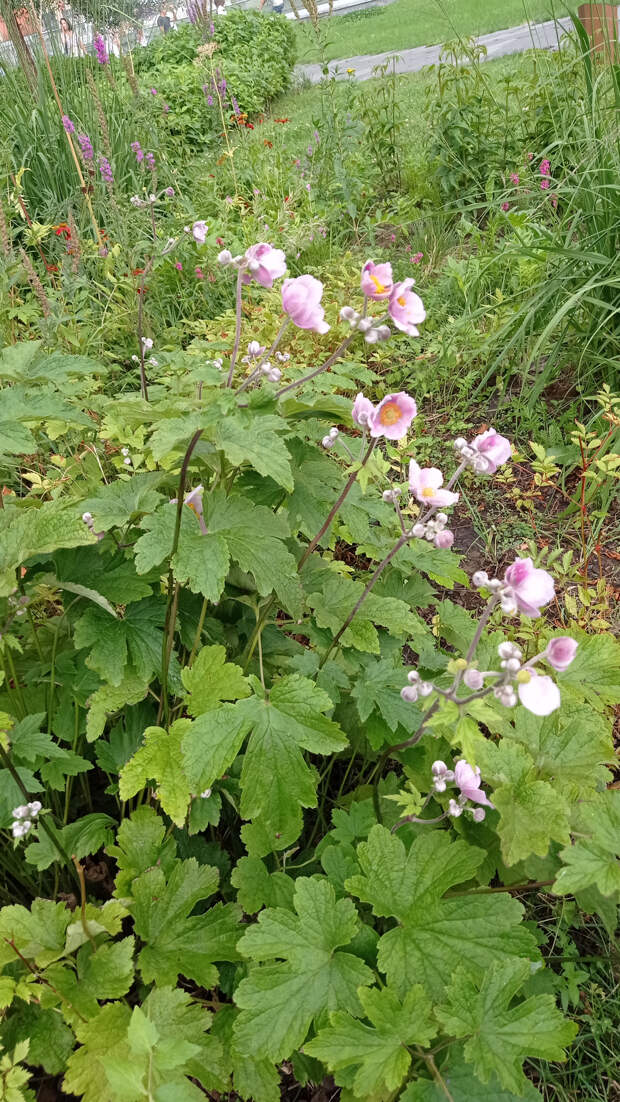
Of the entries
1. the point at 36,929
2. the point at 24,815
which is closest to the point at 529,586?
the point at 24,815

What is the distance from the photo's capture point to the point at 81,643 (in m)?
1.35

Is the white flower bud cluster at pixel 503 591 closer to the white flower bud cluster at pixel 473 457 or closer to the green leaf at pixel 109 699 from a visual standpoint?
the white flower bud cluster at pixel 473 457

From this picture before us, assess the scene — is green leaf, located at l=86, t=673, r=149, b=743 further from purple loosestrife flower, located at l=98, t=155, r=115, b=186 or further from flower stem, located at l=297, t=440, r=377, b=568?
purple loosestrife flower, located at l=98, t=155, r=115, b=186

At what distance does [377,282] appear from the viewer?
3.81ft

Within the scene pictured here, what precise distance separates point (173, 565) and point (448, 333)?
2.47 meters

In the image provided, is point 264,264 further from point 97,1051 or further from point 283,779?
point 97,1051

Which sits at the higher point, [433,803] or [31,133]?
[31,133]

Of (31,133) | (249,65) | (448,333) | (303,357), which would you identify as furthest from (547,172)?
(249,65)

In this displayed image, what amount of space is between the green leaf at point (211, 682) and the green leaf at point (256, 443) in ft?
1.13

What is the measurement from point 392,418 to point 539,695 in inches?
22.7

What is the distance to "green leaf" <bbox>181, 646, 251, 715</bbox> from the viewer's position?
1.20 meters

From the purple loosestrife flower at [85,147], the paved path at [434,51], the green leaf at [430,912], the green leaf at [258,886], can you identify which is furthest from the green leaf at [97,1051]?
the paved path at [434,51]

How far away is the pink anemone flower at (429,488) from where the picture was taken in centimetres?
120

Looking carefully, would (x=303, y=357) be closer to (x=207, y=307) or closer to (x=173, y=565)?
(x=207, y=307)
